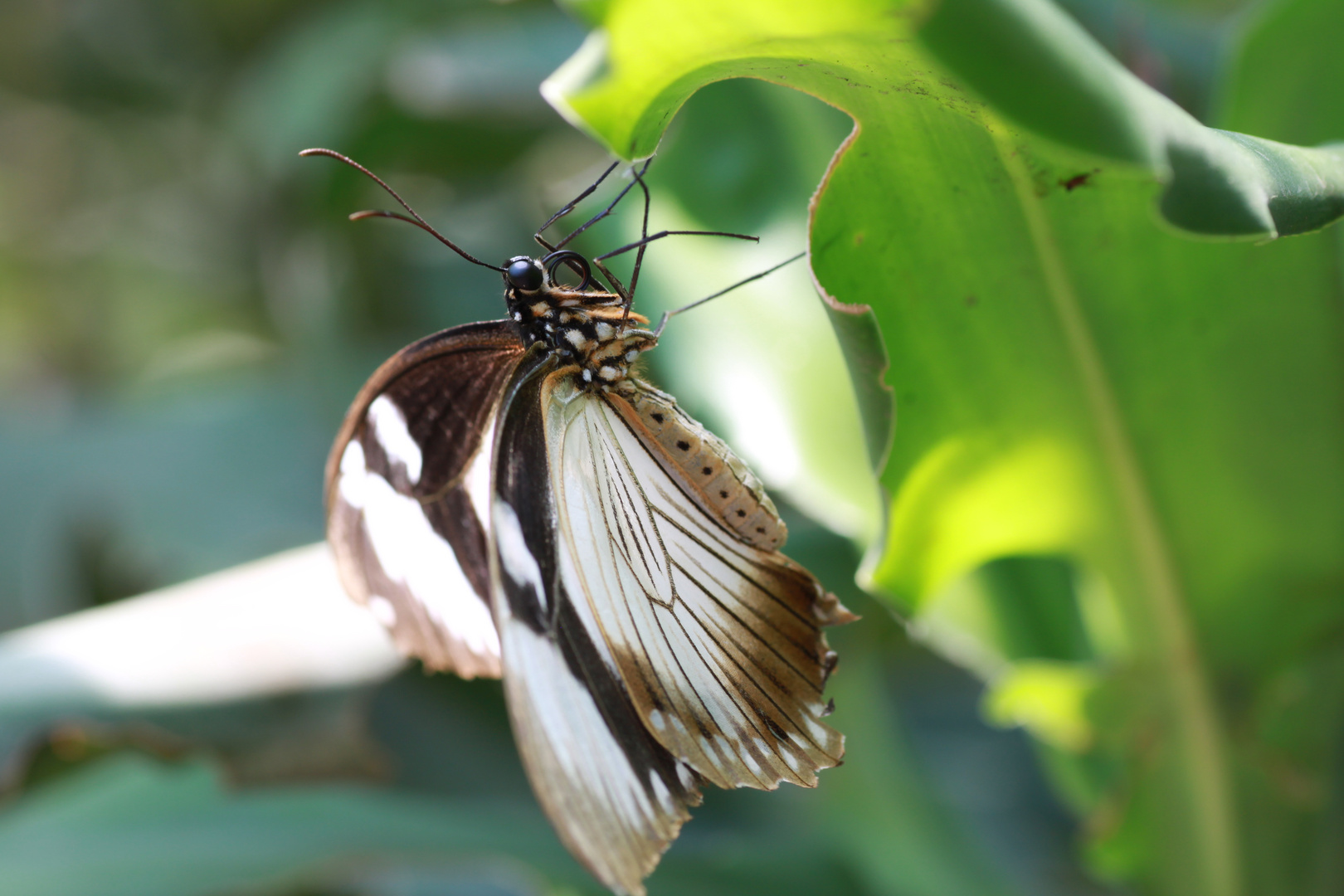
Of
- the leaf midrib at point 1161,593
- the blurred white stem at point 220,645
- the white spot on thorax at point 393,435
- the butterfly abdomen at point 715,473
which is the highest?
the blurred white stem at point 220,645

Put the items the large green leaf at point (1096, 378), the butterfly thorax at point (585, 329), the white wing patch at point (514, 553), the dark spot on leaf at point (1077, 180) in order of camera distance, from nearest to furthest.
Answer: the large green leaf at point (1096, 378) → the dark spot on leaf at point (1077, 180) → the white wing patch at point (514, 553) → the butterfly thorax at point (585, 329)

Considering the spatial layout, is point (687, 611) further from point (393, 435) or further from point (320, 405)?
point (320, 405)

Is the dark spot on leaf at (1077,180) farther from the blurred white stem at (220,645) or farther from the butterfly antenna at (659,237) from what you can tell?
the blurred white stem at (220,645)

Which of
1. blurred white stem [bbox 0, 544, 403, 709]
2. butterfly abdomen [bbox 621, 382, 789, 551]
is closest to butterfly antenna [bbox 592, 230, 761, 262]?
butterfly abdomen [bbox 621, 382, 789, 551]

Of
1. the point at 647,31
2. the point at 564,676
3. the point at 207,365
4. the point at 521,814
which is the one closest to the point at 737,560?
the point at 564,676

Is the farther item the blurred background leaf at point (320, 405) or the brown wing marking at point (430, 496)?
the blurred background leaf at point (320, 405)

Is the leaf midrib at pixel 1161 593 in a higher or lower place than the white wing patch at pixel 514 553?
lower

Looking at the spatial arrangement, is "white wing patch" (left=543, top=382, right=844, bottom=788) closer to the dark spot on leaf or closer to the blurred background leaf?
the blurred background leaf

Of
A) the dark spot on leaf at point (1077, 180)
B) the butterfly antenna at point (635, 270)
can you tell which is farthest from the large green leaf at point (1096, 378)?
the butterfly antenna at point (635, 270)

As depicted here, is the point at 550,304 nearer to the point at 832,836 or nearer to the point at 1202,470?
the point at 1202,470

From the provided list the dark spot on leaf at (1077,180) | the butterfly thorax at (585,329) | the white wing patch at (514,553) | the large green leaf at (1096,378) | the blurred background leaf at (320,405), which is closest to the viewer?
the large green leaf at (1096,378)
